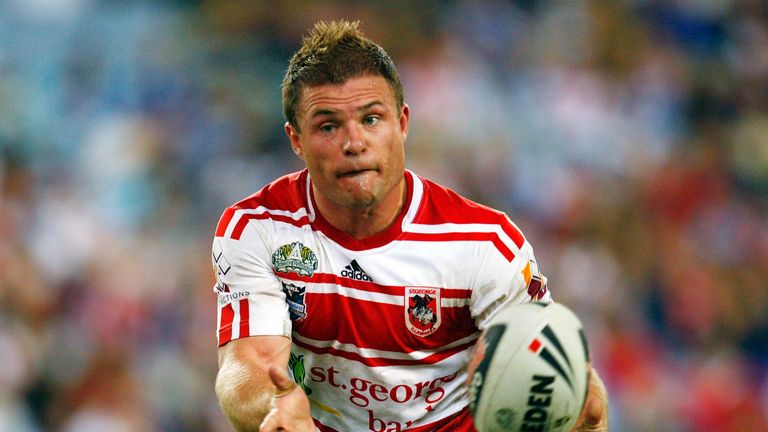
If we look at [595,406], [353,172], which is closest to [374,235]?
[353,172]

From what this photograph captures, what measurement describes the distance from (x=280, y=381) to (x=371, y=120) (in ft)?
3.75

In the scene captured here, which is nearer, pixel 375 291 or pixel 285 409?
pixel 285 409

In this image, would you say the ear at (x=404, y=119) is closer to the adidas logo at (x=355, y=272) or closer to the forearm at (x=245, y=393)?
the adidas logo at (x=355, y=272)

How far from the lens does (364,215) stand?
186 inches

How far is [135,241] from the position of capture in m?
8.99

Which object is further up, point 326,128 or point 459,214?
point 326,128

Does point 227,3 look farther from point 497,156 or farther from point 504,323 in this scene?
point 504,323

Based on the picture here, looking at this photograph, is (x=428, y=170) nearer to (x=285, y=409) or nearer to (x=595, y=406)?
(x=595, y=406)

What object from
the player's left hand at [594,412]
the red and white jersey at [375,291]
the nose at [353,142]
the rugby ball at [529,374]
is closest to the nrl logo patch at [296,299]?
the red and white jersey at [375,291]

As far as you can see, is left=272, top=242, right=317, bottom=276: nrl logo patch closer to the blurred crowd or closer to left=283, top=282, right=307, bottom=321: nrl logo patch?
left=283, top=282, right=307, bottom=321: nrl logo patch

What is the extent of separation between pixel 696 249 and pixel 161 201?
5.26 meters

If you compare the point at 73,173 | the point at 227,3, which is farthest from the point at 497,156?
the point at 73,173

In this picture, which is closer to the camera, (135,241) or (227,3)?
(135,241)

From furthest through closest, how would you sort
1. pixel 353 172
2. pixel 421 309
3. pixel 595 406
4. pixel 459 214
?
pixel 459 214, pixel 421 309, pixel 353 172, pixel 595 406
